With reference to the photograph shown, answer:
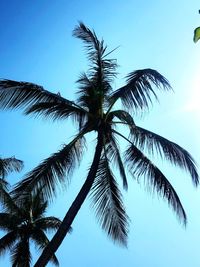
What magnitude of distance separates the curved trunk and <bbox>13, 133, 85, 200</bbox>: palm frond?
799mm

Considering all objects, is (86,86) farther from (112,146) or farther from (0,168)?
(0,168)

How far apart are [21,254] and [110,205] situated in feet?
46.1

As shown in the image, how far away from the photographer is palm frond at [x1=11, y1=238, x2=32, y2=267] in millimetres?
26953

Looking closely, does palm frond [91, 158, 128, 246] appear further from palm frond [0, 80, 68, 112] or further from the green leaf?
the green leaf

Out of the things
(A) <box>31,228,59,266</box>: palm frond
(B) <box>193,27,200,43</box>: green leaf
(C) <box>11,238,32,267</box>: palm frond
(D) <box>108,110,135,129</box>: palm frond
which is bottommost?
(C) <box>11,238,32,267</box>: palm frond

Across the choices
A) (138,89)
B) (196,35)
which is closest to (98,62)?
(138,89)

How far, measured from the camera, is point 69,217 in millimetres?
12828

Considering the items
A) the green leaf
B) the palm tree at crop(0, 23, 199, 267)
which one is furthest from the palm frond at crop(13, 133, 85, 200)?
the green leaf

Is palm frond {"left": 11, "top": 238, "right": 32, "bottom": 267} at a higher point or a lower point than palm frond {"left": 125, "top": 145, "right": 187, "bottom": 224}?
lower

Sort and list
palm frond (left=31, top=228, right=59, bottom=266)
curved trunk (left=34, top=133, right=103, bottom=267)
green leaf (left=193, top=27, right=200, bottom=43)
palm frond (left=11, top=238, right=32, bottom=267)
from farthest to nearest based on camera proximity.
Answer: palm frond (left=31, top=228, right=59, bottom=266) < palm frond (left=11, top=238, right=32, bottom=267) < curved trunk (left=34, top=133, right=103, bottom=267) < green leaf (left=193, top=27, right=200, bottom=43)

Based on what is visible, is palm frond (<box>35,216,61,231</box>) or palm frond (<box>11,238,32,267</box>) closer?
palm frond (<box>11,238,32,267</box>)

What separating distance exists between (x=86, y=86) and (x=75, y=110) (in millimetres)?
1263

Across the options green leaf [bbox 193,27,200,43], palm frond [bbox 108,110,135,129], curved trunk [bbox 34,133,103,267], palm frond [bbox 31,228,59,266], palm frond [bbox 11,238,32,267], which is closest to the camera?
green leaf [bbox 193,27,200,43]

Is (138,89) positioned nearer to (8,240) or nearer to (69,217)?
(69,217)
